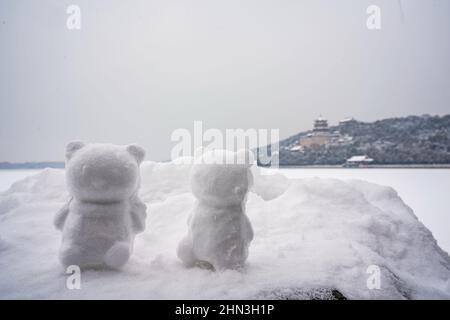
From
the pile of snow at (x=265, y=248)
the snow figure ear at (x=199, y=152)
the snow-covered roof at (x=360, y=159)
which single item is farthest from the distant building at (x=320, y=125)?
the snow figure ear at (x=199, y=152)

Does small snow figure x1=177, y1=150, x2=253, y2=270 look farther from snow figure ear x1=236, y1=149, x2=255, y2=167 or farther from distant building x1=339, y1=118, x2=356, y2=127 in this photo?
distant building x1=339, y1=118, x2=356, y2=127

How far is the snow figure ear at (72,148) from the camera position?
2.19 m

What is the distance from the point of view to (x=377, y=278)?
2111mm

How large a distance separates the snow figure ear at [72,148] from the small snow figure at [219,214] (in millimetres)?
816

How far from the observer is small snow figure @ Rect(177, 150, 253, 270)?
83.0 inches

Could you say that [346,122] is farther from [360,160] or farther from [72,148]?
[72,148]

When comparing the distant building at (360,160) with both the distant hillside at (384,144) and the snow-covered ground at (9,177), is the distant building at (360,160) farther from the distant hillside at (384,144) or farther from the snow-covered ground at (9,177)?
the snow-covered ground at (9,177)

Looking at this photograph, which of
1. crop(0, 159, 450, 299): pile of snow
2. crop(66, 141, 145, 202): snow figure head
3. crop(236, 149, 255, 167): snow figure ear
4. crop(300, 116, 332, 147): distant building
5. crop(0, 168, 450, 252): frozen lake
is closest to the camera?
crop(0, 159, 450, 299): pile of snow

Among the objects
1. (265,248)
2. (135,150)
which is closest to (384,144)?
(265,248)

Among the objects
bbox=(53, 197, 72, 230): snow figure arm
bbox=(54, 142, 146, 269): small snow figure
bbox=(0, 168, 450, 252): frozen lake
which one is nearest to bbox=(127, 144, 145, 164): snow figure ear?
bbox=(54, 142, 146, 269): small snow figure

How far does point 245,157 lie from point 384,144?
3929mm

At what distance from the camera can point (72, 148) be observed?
221cm
